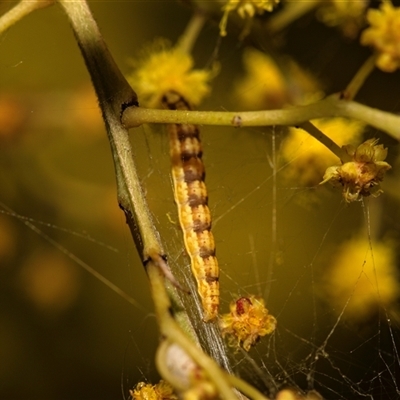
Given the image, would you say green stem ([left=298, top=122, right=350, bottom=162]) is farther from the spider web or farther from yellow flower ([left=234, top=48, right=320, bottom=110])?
yellow flower ([left=234, top=48, right=320, bottom=110])

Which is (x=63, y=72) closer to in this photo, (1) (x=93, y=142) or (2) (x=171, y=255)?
(1) (x=93, y=142)

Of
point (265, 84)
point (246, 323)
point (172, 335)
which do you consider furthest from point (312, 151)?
point (172, 335)

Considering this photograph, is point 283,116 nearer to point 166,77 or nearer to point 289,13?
point 166,77

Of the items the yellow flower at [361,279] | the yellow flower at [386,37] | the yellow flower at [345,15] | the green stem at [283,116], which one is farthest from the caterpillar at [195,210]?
the yellow flower at [345,15]

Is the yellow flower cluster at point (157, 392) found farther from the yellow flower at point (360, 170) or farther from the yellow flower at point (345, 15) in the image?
the yellow flower at point (345, 15)

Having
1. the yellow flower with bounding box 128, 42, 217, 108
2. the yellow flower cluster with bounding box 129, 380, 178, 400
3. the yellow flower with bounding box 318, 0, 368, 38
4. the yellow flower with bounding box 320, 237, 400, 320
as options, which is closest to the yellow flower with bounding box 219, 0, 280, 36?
the yellow flower with bounding box 128, 42, 217, 108
